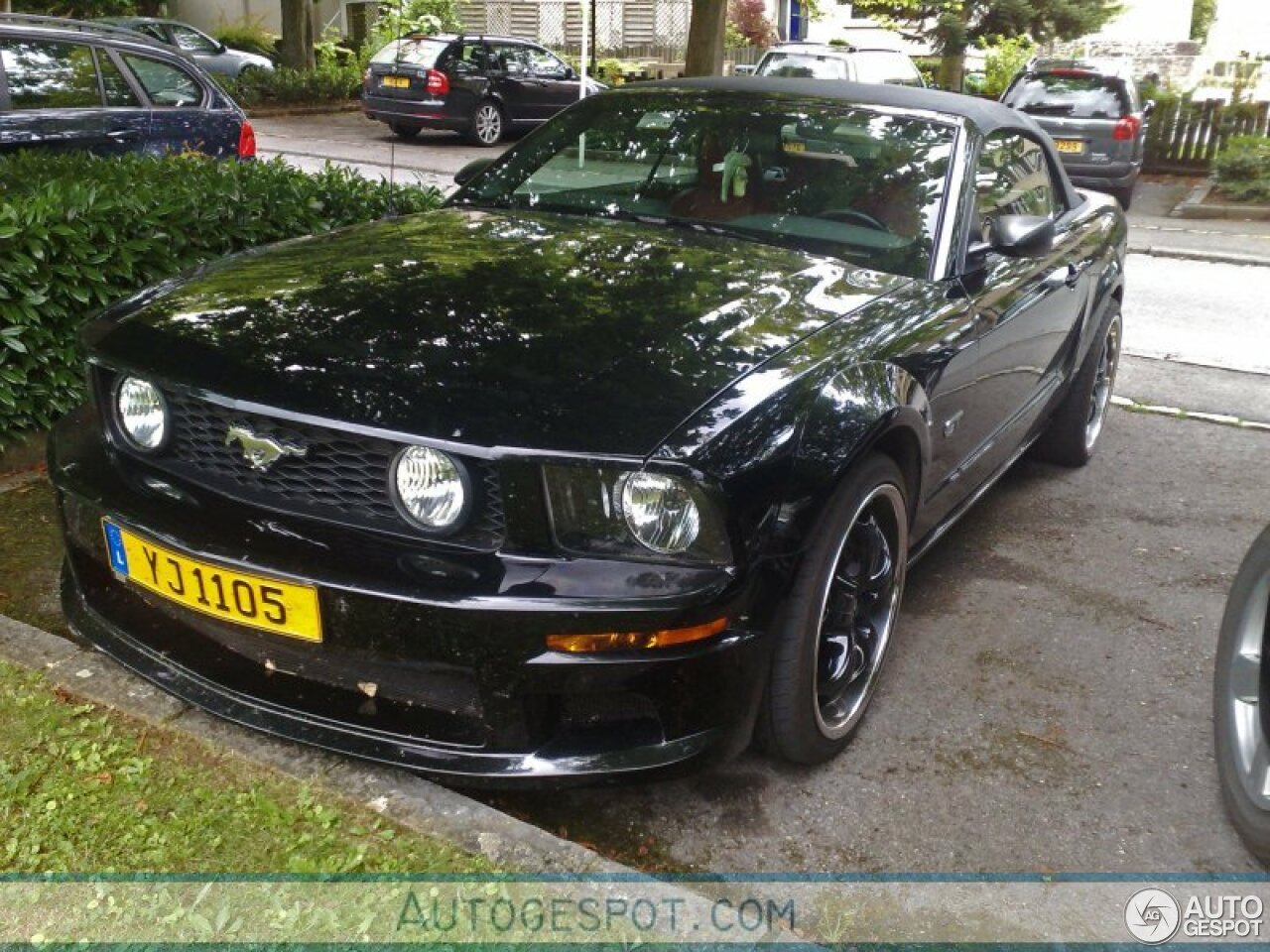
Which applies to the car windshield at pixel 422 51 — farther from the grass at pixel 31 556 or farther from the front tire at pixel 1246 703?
the front tire at pixel 1246 703

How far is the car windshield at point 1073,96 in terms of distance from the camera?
14.2 m

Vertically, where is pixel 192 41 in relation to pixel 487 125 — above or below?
above

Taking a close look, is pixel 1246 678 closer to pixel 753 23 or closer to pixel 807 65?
→ pixel 807 65

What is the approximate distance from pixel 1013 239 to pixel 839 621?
139 centimetres

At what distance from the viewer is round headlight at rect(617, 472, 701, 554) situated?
7.72 feet

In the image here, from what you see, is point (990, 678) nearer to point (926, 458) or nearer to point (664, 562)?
point (926, 458)

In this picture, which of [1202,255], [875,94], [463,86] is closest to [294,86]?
[463,86]

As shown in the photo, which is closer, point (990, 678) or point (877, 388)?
point (877, 388)

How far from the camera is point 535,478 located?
2.35 meters

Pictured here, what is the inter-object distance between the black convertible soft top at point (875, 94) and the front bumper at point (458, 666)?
7.01 feet

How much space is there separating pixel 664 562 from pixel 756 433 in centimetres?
34

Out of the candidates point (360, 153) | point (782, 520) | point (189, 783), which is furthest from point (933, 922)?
point (360, 153)

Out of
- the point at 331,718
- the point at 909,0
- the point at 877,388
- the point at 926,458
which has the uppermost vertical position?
the point at 909,0

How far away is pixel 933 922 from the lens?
2.47m
